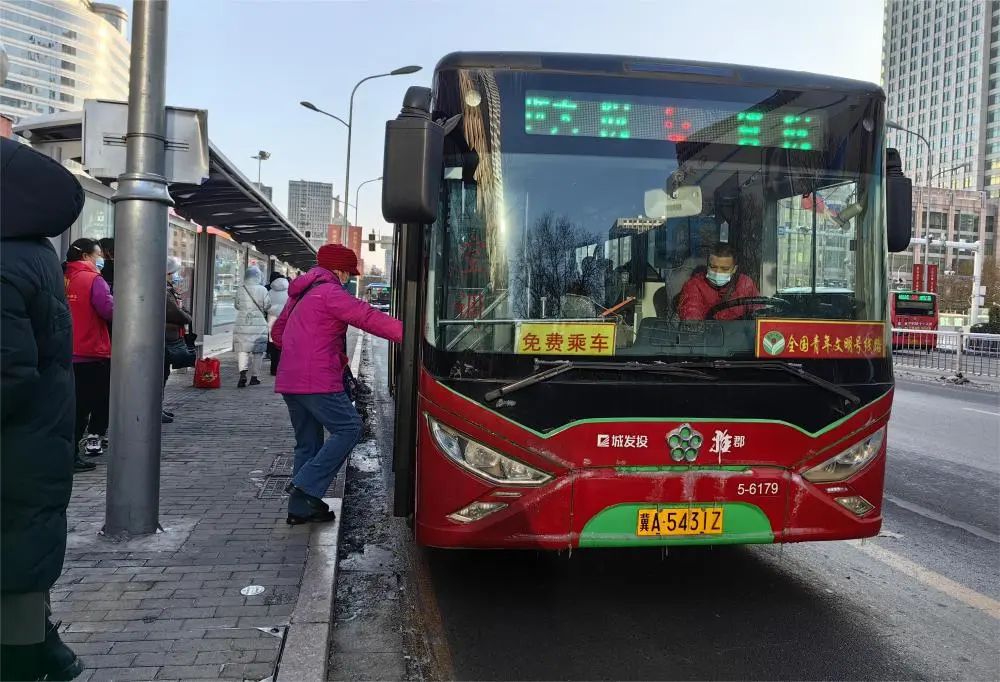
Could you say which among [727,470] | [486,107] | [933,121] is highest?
[933,121]

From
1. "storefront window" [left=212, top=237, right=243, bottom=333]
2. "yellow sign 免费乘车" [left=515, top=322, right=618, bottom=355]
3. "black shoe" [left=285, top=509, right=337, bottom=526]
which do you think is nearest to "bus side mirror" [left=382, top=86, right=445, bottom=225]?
"yellow sign 免费乘车" [left=515, top=322, right=618, bottom=355]

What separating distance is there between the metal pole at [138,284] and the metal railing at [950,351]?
58.3ft

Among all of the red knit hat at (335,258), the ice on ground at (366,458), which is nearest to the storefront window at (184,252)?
the ice on ground at (366,458)

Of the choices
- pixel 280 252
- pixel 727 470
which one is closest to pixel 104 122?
pixel 727 470

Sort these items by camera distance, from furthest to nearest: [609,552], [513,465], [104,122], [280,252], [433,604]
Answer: [280,252], [609,552], [104,122], [433,604], [513,465]

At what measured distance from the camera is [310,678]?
3207 mm

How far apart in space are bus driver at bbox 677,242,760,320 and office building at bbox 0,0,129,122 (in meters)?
138

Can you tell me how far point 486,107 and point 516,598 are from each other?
102 inches

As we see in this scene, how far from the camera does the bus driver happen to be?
13.4 feet

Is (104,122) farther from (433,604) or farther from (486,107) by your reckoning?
(433,604)

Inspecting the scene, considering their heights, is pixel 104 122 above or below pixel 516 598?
above

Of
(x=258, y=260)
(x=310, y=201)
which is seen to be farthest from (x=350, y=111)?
(x=310, y=201)

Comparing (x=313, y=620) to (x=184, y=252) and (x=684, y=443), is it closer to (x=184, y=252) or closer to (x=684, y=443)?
(x=684, y=443)

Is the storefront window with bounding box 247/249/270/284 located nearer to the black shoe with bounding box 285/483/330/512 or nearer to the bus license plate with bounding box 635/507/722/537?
the black shoe with bounding box 285/483/330/512
